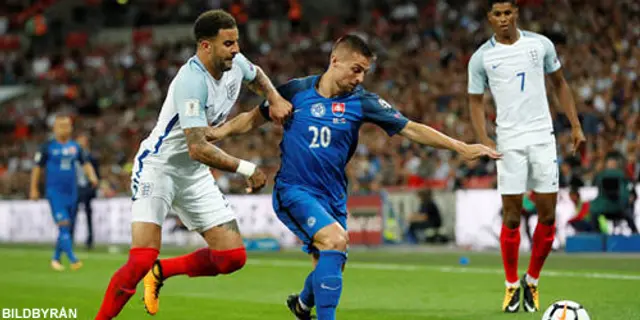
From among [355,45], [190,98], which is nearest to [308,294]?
[190,98]

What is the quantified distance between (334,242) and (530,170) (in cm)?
277

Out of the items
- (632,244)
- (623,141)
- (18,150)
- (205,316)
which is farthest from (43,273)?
(18,150)

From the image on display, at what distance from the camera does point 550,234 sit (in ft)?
29.9

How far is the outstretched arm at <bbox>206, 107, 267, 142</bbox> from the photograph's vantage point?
24.2ft

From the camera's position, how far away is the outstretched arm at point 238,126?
737 cm

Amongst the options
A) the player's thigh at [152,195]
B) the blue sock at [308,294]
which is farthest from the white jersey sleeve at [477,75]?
the player's thigh at [152,195]

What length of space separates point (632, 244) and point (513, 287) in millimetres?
8868

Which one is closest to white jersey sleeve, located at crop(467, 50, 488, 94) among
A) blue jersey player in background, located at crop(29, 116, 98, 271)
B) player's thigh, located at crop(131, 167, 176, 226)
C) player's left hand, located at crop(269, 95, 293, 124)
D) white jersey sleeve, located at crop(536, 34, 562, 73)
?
white jersey sleeve, located at crop(536, 34, 562, 73)

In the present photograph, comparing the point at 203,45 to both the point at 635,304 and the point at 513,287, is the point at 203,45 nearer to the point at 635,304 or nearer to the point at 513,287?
the point at 513,287

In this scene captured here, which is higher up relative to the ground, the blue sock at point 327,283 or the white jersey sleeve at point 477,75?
the white jersey sleeve at point 477,75

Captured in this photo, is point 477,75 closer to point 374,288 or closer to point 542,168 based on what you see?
point 542,168

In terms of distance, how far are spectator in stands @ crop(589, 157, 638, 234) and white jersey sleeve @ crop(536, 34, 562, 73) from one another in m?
8.54

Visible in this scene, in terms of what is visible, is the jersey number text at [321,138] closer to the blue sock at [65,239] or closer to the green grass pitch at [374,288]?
the green grass pitch at [374,288]

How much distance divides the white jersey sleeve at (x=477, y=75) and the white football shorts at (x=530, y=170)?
2.17ft
